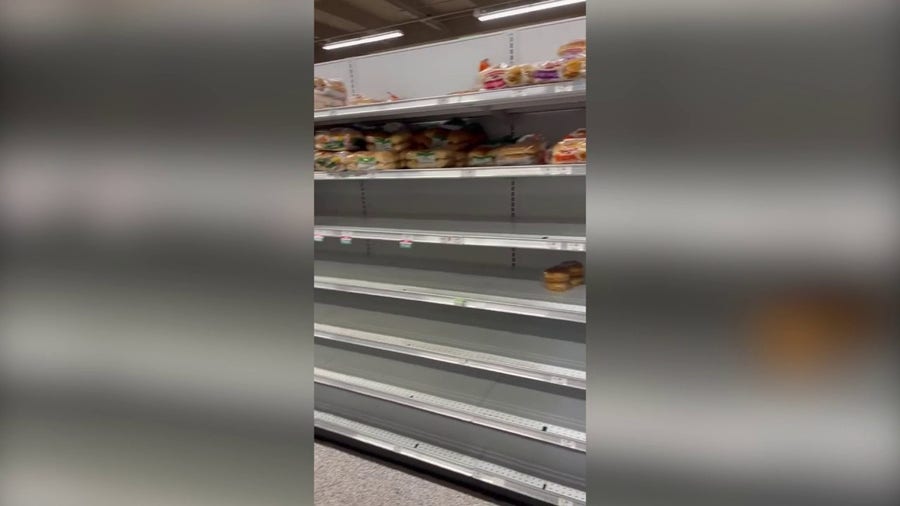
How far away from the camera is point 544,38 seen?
1877mm

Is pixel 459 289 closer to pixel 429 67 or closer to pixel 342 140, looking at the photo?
pixel 342 140

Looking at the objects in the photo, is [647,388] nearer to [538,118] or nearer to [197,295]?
[197,295]

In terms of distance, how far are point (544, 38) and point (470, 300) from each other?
3.76ft

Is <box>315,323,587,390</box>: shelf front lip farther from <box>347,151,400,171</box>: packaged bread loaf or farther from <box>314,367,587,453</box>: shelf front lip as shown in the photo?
<box>347,151,400,171</box>: packaged bread loaf

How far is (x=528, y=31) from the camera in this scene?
190cm

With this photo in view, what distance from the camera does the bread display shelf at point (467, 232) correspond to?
1540 mm

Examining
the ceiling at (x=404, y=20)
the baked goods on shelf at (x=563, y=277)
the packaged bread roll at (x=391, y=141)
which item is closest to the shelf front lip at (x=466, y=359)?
the baked goods on shelf at (x=563, y=277)

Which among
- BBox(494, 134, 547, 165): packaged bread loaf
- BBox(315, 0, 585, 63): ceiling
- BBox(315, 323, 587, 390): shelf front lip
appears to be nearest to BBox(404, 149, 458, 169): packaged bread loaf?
BBox(494, 134, 547, 165): packaged bread loaf

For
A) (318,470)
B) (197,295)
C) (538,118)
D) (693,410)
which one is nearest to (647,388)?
(693,410)

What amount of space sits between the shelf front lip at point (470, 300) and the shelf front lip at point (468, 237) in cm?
20

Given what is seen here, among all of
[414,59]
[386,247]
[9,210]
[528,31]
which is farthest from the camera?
[386,247]

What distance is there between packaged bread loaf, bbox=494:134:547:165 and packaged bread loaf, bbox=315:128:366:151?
77cm

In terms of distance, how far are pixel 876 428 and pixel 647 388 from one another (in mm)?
78

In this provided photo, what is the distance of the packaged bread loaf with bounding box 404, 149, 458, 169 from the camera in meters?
1.92
